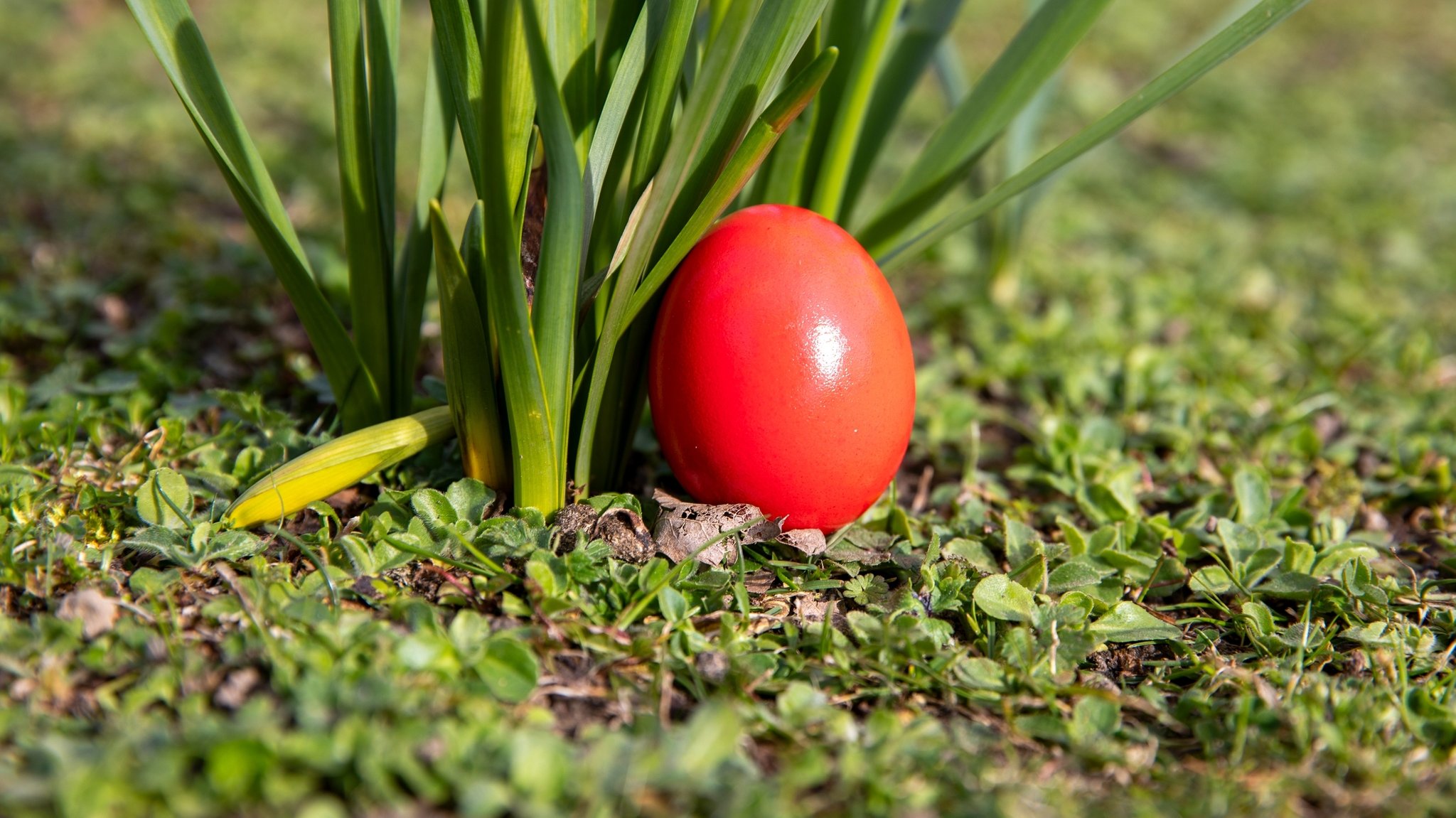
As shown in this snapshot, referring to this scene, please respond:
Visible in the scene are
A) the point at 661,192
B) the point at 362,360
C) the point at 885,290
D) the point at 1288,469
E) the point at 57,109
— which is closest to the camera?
the point at 661,192

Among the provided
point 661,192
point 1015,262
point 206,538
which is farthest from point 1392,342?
point 206,538

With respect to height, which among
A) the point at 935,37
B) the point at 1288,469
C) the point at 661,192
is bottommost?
the point at 1288,469

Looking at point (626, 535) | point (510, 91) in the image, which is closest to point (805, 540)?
point (626, 535)

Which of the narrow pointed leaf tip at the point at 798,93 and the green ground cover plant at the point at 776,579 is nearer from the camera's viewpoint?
the green ground cover plant at the point at 776,579

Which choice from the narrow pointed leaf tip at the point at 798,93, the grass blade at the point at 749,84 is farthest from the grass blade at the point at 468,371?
the narrow pointed leaf tip at the point at 798,93

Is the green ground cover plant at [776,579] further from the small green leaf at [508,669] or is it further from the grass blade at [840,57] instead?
the grass blade at [840,57]

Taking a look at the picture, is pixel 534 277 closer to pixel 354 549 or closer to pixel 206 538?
pixel 354 549
